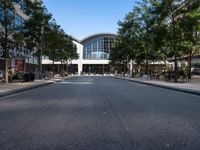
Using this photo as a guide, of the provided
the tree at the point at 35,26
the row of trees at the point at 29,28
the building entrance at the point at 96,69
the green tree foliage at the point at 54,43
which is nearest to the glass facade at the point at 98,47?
the building entrance at the point at 96,69

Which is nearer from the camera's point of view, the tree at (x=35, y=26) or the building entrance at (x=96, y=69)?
the tree at (x=35, y=26)

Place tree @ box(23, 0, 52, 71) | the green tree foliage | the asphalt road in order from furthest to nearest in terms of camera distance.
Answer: the green tree foliage
tree @ box(23, 0, 52, 71)
the asphalt road

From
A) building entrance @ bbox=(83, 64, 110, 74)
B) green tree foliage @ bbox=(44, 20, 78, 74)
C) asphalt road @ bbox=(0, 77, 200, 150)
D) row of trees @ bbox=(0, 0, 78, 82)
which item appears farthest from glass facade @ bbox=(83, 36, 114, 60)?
asphalt road @ bbox=(0, 77, 200, 150)

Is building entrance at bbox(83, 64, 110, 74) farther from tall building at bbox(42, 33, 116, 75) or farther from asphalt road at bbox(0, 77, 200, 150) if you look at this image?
asphalt road at bbox(0, 77, 200, 150)

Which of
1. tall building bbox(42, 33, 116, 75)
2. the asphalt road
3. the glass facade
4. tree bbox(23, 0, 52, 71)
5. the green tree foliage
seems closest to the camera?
the asphalt road

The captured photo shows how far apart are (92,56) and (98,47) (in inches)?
191

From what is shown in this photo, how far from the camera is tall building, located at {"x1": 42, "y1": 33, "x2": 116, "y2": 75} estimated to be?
132 m

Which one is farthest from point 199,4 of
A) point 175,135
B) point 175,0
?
point 175,135

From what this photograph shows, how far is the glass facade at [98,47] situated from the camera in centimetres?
13738

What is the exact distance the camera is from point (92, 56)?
137625mm

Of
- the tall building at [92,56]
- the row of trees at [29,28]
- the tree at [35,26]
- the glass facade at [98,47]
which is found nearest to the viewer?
the row of trees at [29,28]

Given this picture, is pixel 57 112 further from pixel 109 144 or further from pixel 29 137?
pixel 109 144

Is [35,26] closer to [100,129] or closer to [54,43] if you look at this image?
[54,43]

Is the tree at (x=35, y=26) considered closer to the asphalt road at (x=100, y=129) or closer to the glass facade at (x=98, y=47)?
the asphalt road at (x=100, y=129)
